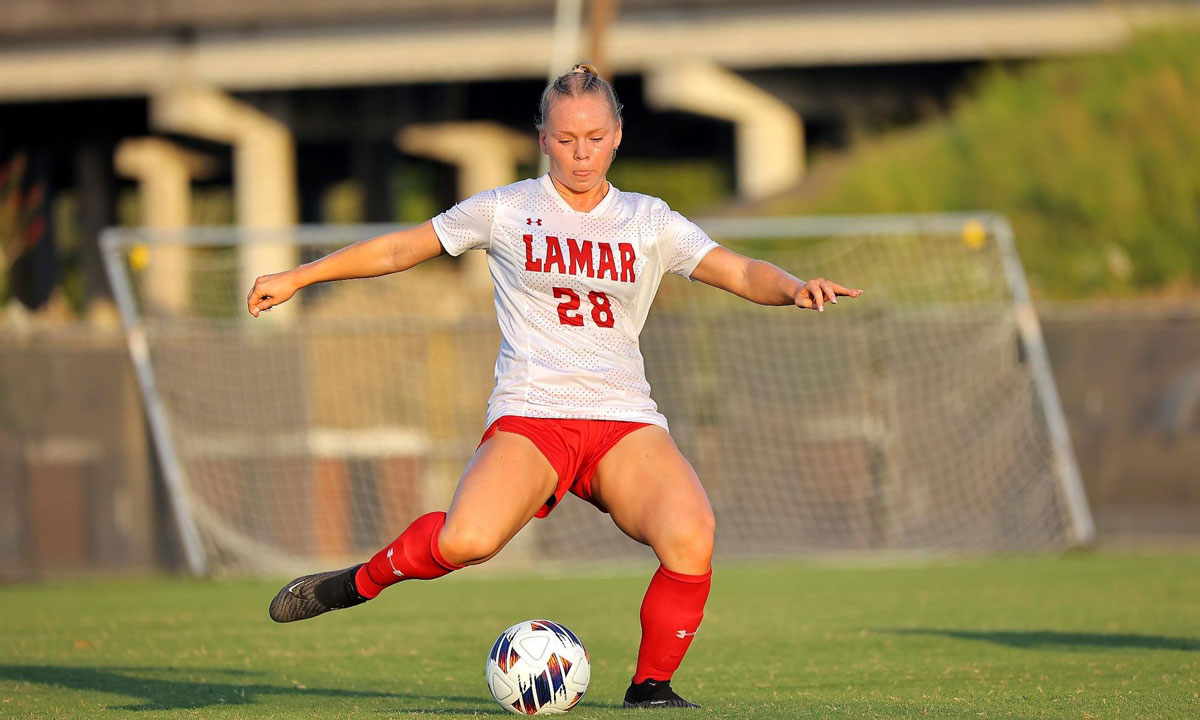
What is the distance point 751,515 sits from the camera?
14062 millimetres

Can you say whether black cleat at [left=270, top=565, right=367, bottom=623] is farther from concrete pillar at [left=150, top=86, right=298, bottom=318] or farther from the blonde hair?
concrete pillar at [left=150, top=86, right=298, bottom=318]

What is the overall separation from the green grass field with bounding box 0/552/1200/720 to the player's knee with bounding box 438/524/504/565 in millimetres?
568

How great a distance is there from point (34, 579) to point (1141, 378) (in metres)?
8.76

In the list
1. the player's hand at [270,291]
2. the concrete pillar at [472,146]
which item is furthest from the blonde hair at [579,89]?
the concrete pillar at [472,146]

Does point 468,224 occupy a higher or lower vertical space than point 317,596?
higher

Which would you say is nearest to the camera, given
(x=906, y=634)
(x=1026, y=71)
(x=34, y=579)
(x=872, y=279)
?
(x=906, y=634)

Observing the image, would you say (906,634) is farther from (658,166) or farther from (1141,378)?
(658,166)

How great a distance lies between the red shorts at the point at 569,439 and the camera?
17.4 ft

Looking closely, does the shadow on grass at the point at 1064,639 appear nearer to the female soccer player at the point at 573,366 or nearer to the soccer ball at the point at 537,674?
the female soccer player at the point at 573,366

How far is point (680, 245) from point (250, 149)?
23.3 metres

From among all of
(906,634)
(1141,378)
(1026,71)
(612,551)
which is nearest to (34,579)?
(612,551)

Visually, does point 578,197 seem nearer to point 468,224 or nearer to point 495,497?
point 468,224

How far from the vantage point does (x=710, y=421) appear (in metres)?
14.3

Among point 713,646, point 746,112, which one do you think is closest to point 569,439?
point 713,646
